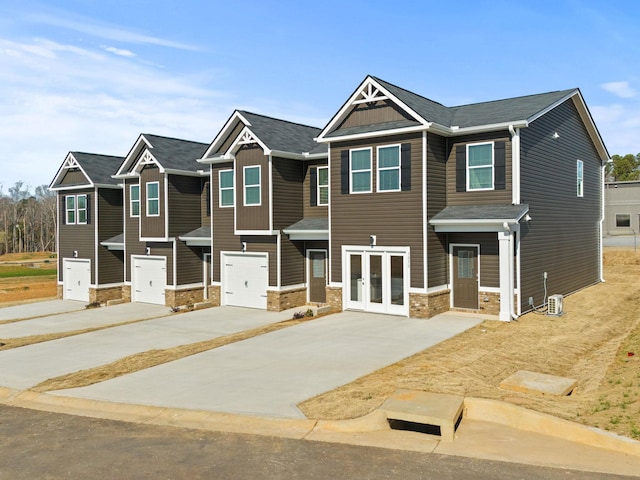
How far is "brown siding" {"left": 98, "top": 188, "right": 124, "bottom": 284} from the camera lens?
98.4 ft

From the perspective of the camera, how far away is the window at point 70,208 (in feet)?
103

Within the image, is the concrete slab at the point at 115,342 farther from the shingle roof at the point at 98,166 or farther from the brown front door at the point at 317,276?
the shingle roof at the point at 98,166

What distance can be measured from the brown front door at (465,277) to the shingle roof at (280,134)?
7.94 meters

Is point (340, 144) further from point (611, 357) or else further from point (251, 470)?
point (251, 470)

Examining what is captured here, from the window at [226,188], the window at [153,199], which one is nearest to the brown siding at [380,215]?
the window at [226,188]

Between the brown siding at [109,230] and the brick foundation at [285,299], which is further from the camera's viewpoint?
the brown siding at [109,230]

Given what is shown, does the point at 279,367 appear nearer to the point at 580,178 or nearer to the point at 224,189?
the point at 224,189

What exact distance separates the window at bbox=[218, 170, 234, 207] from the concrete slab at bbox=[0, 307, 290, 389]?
458 cm

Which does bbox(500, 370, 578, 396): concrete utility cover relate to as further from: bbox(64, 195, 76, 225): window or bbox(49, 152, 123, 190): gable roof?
bbox(64, 195, 76, 225): window

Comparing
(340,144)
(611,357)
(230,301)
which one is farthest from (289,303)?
(611,357)

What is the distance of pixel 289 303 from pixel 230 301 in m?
2.96

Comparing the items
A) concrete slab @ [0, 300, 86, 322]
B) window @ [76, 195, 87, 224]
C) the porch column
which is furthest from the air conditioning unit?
window @ [76, 195, 87, 224]

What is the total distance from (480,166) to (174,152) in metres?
15.0

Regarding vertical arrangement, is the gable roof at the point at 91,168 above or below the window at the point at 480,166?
above
